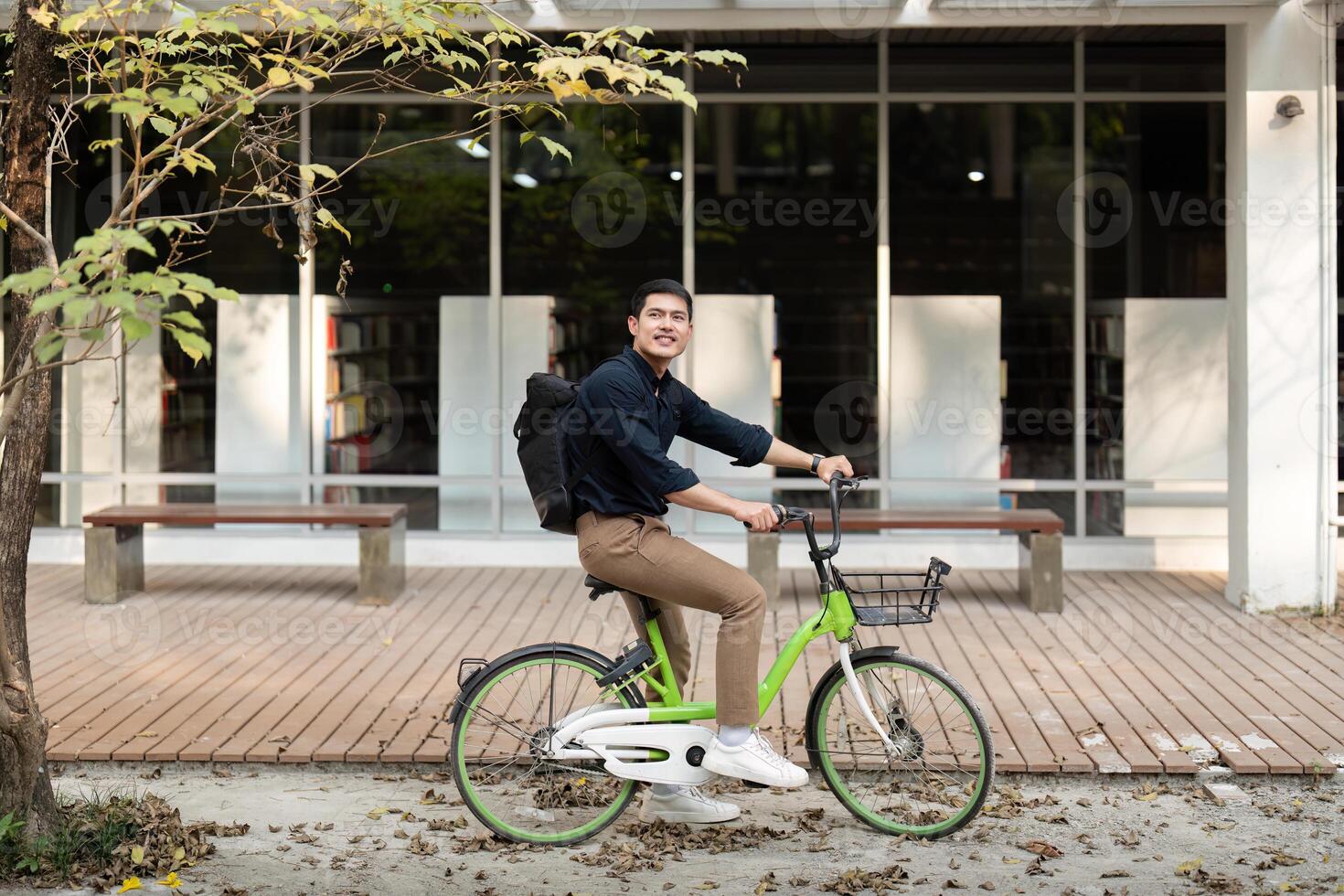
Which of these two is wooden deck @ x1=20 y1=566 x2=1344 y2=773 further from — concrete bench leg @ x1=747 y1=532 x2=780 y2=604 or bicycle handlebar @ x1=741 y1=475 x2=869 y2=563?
bicycle handlebar @ x1=741 y1=475 x2=869 y2=563

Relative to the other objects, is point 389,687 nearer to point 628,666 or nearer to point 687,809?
point 687,809

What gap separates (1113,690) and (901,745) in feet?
6.94

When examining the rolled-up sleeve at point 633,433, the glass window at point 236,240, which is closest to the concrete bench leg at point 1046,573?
the rolled-up sleeve at point 633,433

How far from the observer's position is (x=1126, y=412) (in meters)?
9.78

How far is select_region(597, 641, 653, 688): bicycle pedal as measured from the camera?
455 cm

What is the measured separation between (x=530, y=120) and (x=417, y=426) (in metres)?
2.10

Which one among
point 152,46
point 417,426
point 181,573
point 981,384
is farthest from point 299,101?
point 152,46

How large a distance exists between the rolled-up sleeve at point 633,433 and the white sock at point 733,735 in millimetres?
712

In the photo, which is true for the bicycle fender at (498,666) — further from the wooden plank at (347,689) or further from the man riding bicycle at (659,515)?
the wooden plank at (347,689)

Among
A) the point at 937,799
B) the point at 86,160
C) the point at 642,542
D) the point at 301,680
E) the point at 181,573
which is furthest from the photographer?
the point at 86,160

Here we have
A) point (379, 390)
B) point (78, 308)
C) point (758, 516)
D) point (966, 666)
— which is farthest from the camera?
point (379, 390)

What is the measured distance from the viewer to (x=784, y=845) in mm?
4598

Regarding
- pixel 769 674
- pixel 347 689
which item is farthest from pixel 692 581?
pixel 347 689

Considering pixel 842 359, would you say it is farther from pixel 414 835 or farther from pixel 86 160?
pixel 414 835
